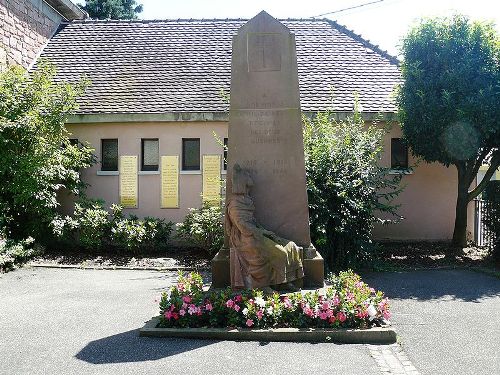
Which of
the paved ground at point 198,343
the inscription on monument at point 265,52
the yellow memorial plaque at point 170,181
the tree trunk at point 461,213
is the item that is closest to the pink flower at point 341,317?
the paved ground at point 198,343

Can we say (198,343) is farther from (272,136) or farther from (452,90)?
(452,90)

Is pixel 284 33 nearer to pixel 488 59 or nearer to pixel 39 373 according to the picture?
pixel 39 373

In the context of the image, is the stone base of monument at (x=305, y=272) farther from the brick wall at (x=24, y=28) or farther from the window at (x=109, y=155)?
the brick wall at (x=24, y=28)

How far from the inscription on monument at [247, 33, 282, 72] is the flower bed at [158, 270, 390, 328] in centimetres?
299

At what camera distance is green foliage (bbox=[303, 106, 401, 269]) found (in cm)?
1002

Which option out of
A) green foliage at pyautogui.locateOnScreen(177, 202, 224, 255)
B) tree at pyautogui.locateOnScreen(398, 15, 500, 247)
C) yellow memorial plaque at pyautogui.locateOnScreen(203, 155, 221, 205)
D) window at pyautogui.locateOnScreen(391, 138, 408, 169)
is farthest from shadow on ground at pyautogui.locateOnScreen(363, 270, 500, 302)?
yellow memorial plaque at pyautogui.locateOnScreen(203, 155, 221, 205)

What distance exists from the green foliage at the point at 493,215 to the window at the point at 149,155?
27.3ft

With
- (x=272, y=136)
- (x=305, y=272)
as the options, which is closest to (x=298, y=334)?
(x=305, y=272)

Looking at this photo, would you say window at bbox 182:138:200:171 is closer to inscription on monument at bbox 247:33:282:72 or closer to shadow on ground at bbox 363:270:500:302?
shadow on ground at bbox 363:270:500:302

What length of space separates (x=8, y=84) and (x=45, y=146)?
1.63 m

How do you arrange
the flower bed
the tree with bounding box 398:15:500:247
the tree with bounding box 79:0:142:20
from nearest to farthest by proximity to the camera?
the flower bed, the tree with bounding box 398:15:500:247, the tree with bounding box 79:0:142:20

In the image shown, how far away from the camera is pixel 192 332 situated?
5.75m

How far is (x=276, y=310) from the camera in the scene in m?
5.89

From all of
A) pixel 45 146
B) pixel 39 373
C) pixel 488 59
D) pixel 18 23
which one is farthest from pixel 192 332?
pixel 18 23
